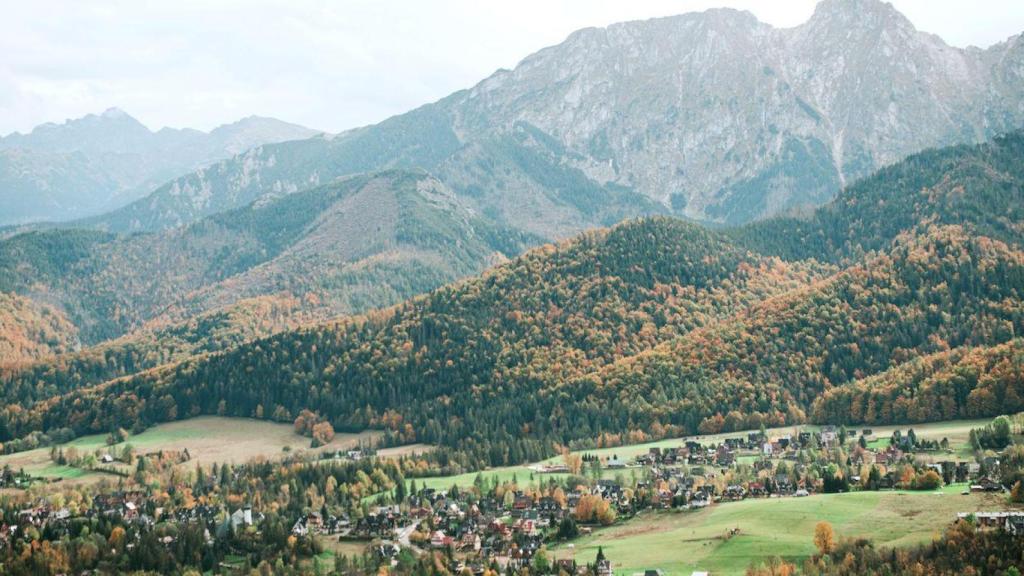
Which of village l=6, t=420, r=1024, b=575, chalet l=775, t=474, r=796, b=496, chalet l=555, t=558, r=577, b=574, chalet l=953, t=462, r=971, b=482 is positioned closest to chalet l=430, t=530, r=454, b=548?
village l=6, t=420, r=1024, b=575

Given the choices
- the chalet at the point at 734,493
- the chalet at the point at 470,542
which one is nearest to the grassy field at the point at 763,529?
the chalet at the point at 734,493

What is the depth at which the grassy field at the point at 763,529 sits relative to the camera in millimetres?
109500

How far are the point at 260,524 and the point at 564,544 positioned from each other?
40.0 meters

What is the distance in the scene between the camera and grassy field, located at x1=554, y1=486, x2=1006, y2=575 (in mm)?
109500

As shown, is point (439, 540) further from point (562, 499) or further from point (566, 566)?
point (566, 566)

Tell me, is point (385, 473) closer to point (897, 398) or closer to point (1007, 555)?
point (897, 398)

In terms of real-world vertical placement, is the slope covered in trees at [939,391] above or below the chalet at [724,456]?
above

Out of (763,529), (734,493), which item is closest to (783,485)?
(734,493)

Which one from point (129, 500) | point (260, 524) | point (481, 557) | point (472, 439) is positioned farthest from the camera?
point (472, 439)

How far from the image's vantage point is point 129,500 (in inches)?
6412

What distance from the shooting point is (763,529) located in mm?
117562

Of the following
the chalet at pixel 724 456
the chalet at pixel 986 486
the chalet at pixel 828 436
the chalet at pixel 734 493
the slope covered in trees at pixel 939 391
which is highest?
the slope covered in trees at pixel 939 391

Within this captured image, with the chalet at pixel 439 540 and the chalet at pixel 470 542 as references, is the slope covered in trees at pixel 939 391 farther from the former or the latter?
the chalet at pixel 439 540

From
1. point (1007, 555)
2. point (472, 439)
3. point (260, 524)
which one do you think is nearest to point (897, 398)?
point (472, 439)
